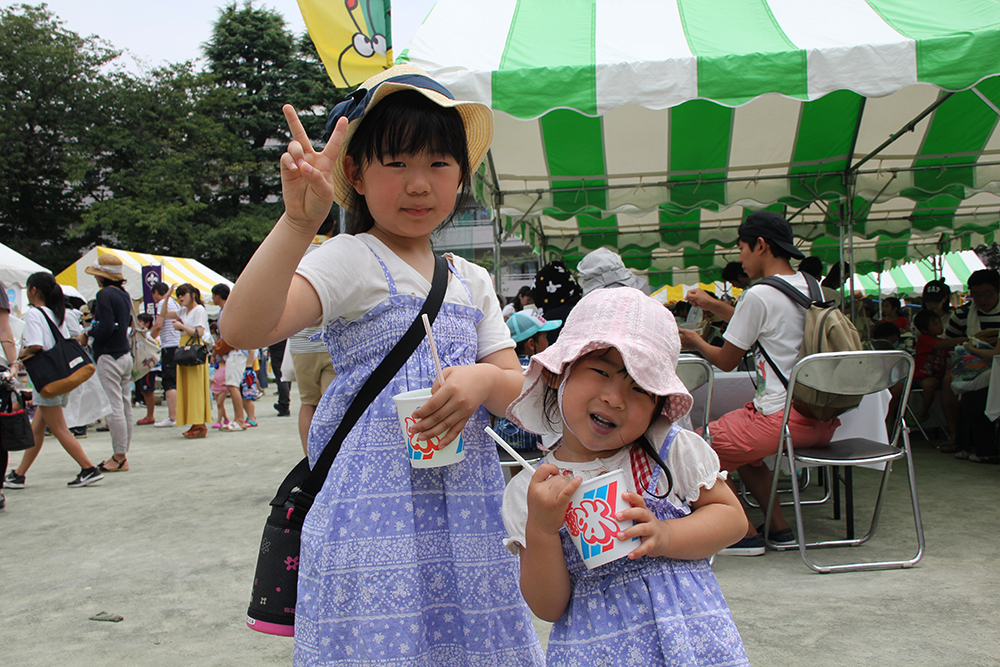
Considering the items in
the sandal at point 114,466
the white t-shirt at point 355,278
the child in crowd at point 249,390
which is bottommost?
the sandal at point 114,466

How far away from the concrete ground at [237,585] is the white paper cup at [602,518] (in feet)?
5.78

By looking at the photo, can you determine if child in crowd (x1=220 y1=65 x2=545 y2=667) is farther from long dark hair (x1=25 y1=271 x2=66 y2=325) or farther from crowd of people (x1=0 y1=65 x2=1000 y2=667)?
long dark hair (x1=25 y1=271 x2=66 y2=325)

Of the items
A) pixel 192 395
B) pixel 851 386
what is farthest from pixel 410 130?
pixel 192 395

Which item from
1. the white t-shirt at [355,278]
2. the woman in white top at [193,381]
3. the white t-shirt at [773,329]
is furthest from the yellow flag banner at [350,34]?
the woman in white top at [193,381]

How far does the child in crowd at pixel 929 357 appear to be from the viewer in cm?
685

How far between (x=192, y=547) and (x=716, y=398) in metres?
3.37

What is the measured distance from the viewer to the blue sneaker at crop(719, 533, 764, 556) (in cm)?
356

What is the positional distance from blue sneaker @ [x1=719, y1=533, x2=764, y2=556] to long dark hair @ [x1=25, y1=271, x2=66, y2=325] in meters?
5.26

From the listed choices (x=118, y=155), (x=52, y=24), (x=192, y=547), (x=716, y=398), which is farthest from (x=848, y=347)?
(x=52, y=24)

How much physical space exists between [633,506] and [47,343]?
5.64 meters

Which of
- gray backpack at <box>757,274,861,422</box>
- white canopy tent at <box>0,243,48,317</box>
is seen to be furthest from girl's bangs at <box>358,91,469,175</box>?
white canopy tent at <box>0,243,48,317</box>

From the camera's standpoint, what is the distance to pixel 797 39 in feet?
12.3

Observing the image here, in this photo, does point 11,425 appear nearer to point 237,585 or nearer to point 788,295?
point 237,585

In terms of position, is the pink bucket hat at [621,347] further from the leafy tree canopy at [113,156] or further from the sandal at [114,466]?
the leafy tree canopy at [113,156]
